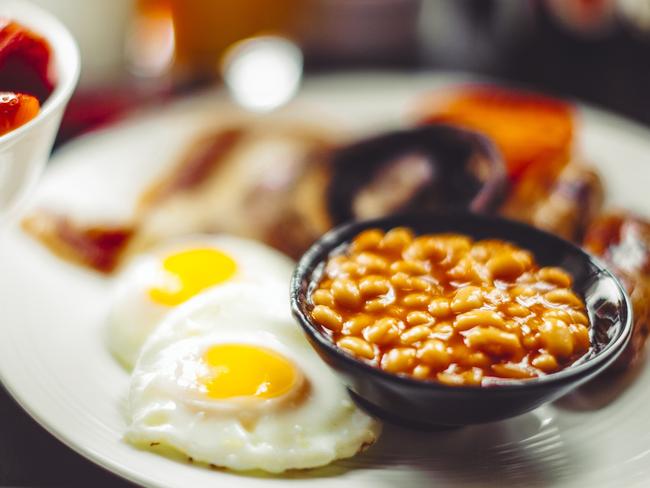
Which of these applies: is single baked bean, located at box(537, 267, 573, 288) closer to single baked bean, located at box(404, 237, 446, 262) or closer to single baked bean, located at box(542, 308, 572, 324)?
single baked bean, located at box(542, 308, 572, 324)

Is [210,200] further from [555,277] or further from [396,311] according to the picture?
[555,277]

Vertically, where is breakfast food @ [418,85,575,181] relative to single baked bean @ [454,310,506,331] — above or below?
below

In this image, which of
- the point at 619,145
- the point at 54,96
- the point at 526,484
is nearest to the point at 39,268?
the point at 54,96

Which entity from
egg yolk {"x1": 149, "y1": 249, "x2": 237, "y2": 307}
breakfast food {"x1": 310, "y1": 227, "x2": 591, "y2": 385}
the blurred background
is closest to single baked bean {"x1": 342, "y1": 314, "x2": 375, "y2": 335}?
breakfast food {"x1": 310, "y1": 227, "x2": 591, "y2": 385}

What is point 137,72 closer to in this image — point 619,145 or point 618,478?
point 619,145

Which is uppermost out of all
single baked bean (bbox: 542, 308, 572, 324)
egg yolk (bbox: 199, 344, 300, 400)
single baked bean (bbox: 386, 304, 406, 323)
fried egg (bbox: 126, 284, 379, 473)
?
single baked bean (bbox: 542, 308, 572, 324)

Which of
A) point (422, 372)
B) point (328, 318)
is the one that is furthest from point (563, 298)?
point (328, 318)

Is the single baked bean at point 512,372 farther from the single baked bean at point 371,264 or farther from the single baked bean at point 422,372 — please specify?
the single baked bean at point 371,264

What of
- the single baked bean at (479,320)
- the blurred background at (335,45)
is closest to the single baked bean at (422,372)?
the single baked bean at (479,320)
